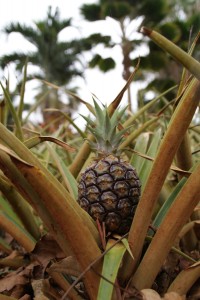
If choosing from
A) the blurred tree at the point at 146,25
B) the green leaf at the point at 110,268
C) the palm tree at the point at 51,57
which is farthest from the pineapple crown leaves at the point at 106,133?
the palm tree at the point at 51,57

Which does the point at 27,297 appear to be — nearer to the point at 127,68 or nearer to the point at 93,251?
the point at 93,251

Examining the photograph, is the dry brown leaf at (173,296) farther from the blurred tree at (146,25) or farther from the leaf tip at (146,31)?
the blurred tree at (146,25)

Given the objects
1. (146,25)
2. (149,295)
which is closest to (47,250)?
(149,295)

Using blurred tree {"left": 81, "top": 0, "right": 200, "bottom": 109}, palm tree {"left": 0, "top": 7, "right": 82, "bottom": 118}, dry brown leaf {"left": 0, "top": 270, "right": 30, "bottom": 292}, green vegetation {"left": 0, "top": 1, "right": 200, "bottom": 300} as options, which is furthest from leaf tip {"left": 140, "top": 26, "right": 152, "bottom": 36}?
palm tree {"left": 0, "top": 7, "right": 82, "bottom": 118}

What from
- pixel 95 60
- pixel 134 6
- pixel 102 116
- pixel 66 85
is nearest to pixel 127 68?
pixel 95 60

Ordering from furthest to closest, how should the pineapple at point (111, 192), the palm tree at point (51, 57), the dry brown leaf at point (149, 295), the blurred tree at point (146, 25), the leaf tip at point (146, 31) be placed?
1. the palm tree at point (51, 57)
2. the blurred tree at point (146, 25)
3. the pineapple at point (111, 192)
4. the dry brown leaf at point (149, 295)
5. the leaf tip at point (146, 31)
